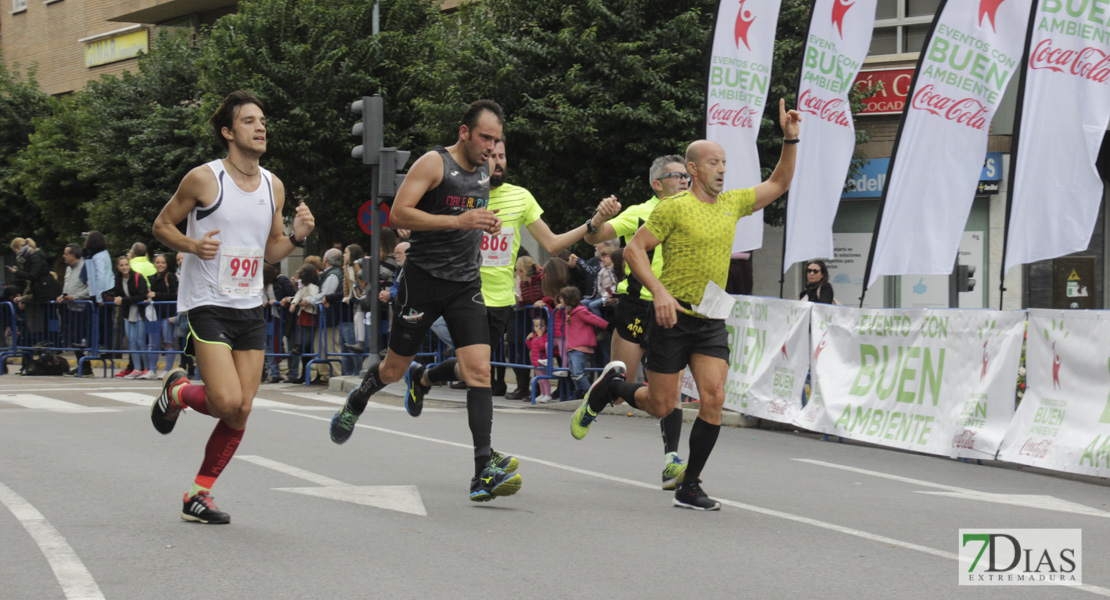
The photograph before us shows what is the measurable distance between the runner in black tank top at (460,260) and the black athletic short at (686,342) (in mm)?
917

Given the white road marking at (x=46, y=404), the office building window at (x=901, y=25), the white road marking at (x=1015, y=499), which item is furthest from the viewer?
the office building window at (x=901, y=25)

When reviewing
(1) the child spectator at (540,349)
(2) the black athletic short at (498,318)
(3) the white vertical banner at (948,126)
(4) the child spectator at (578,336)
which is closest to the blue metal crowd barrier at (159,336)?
(1) the child spectator at (540,349)

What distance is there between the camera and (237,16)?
25.3 meters

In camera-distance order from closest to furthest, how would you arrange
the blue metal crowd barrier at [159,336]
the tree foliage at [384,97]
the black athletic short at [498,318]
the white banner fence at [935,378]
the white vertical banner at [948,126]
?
the black athletic short at [498,318]
the white banner fence at [935,378]
the white vertical banner at [948,126]
the blue metal crowd barrier at [159,336]
the tree foliage at [384,97]

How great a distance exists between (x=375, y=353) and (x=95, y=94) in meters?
17.6

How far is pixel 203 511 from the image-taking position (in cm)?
617

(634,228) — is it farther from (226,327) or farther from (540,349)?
(540,349)

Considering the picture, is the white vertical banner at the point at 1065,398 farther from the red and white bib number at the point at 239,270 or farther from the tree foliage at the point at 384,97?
the tree foliage at the point at 384,97

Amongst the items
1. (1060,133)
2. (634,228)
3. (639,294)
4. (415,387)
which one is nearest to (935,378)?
(1060,133)

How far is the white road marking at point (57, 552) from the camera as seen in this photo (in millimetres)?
4785

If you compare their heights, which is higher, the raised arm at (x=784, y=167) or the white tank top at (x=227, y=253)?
the raised arm at (x=784, y=167)

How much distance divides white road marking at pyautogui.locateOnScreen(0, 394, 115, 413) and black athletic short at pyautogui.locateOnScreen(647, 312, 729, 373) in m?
7.55

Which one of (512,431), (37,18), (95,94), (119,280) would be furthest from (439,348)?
(37,18)

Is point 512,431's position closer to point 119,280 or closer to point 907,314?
point 907,314
